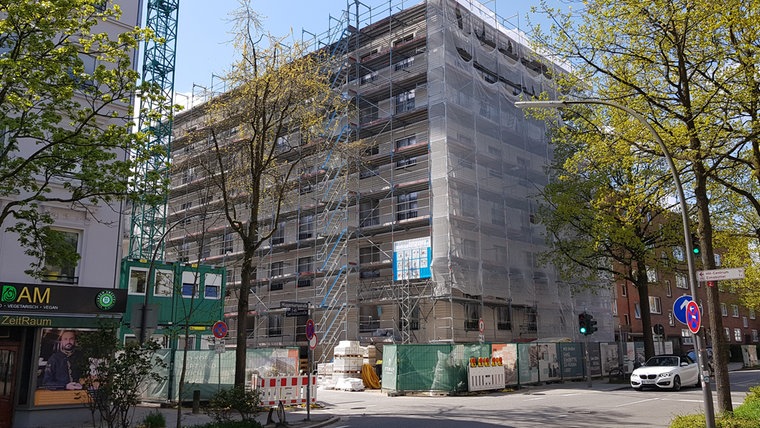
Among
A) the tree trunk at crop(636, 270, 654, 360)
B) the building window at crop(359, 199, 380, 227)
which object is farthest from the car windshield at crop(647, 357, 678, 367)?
the building window at crop(359, 199, 380, 227)

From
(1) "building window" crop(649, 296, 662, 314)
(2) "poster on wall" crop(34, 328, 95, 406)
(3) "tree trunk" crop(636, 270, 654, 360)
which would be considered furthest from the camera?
(1) "building window" crop(649, 296, 662, 314)

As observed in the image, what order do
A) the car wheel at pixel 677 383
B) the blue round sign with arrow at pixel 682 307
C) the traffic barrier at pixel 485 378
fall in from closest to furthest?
the blue round sign with arrow at pixel 682 307 < the car wheel at pixel 677 383 < the traffic barrier at pixel 485 378

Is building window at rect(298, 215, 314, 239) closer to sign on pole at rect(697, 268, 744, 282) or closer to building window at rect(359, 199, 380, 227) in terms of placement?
building window at rect(359, 199, 380, 227)

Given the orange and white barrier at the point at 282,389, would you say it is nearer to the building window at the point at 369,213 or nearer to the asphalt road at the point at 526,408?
the asphalt road at the point at 526,408

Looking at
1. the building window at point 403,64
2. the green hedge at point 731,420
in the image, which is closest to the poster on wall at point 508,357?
the green hedge at point 731,420

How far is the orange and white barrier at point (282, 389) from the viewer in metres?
19.5

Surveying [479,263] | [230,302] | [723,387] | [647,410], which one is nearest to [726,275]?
[723,387]

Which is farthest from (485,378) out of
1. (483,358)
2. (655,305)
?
(655,305)

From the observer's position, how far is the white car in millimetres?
23219

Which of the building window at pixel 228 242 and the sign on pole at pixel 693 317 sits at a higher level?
the building window at pixel 228 242

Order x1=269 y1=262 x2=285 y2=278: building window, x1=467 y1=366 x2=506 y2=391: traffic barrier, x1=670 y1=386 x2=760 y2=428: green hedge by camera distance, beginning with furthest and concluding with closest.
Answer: x1=269 y1=262 x2=285 y2=278: building window
x1=467 y1=366 x2=506 y2=391: traffic barrier
x1=670 y1=386 x2=760 y2=428: green hedge

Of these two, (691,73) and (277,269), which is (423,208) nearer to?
(277,269)

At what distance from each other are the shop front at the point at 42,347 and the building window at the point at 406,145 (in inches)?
848

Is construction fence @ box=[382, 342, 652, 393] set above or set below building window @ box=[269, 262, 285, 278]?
below
